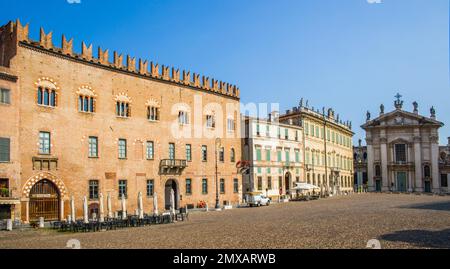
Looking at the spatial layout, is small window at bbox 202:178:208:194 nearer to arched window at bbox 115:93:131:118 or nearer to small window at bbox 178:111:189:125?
small window at bbox 178:111:189:125

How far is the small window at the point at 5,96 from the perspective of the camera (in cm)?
2552

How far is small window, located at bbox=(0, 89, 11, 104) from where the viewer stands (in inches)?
1005

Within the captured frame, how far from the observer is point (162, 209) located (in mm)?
36000

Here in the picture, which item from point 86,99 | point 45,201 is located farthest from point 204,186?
point 45,201

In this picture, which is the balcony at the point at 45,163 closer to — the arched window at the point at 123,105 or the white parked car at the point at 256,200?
the arched window at the point at 123,105

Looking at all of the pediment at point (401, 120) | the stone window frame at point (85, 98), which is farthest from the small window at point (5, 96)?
the pediment at point (401, 120)

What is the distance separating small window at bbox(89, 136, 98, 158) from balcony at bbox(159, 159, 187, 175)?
6495 mm

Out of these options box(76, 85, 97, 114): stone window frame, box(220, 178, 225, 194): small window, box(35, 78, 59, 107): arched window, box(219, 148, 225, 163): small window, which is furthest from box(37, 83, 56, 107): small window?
box(220, 178, 225, 194): small window

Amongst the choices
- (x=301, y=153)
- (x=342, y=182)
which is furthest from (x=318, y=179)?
(x=342, y=182)

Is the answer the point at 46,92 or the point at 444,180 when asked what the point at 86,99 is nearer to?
Answer: the point at 46,92

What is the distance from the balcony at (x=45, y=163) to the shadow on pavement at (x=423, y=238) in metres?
22.2

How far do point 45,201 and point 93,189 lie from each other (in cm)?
387

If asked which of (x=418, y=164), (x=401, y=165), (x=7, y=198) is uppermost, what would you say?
→ (x=418, y=164)

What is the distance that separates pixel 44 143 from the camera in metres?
28.0
